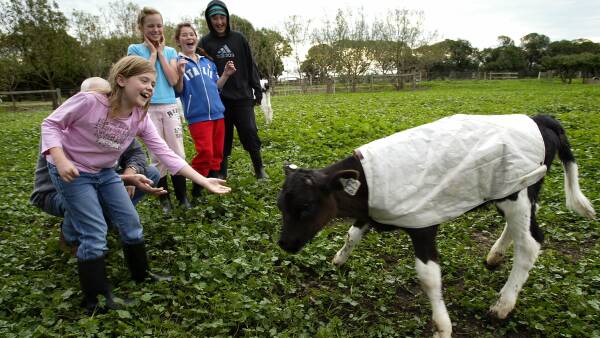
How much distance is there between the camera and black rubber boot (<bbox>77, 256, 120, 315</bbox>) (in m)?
3.39

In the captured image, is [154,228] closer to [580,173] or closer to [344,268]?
[344,268]

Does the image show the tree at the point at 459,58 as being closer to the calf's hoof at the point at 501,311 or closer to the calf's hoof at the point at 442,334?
the calf's hoof at the point at 501,311

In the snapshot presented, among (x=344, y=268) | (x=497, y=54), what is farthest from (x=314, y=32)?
(x=344, y=268)

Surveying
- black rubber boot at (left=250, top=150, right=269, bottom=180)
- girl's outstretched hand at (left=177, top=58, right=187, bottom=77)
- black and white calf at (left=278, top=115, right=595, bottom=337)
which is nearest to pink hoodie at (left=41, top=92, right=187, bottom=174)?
black and white calf at (left=278, top=115, right=595, bottom=337)

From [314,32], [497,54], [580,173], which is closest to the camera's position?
[580,173]

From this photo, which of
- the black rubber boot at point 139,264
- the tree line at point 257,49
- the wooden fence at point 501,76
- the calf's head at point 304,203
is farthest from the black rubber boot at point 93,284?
the wooden fence at point 501,76

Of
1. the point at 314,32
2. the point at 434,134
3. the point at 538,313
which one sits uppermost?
the point at 314,32

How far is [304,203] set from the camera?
137 inches

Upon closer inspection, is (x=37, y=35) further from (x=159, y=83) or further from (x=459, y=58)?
(x=459, y=58)

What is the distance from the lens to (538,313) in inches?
143

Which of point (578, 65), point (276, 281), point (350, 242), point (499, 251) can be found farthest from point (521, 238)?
point (578, 65)

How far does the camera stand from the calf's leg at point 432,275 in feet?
11.1

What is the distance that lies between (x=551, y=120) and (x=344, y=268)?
2.44 meters

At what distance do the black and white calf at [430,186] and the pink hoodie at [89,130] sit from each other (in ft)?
4.59
